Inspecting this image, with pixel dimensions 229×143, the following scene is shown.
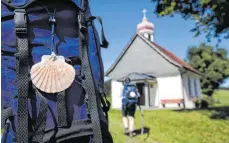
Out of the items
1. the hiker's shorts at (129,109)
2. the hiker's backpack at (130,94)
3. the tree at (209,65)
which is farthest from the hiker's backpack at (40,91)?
the tree at (209,65)

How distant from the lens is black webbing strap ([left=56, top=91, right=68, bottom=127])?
1736 millimetres

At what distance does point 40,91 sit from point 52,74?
0.12m

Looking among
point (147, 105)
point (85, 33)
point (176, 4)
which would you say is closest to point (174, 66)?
point (147, 105)

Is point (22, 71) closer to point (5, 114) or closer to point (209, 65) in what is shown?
point (5, 114)

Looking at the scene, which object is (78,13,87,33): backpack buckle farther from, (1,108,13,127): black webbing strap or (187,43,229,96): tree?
(187,43,229,96): tree

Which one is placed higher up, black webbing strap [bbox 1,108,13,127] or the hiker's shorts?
black webbing strap [bbox 1,108,13,127]

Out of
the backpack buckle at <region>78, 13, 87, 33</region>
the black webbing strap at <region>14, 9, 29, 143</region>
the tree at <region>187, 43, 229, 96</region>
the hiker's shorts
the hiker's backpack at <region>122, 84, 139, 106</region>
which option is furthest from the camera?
the tree at <region>187, 43, 229, 96</region>

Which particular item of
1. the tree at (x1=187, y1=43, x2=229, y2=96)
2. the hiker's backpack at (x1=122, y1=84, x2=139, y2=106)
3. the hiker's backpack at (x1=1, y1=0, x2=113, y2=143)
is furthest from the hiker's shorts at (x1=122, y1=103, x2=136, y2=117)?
the tree at (x1=187, y1=43, x2=229, y2=96)

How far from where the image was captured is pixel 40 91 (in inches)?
68.3

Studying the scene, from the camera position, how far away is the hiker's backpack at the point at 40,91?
1684mm

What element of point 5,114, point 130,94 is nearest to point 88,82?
point 5,114

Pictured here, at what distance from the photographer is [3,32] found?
1736mm

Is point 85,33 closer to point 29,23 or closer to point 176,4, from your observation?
point 29,23

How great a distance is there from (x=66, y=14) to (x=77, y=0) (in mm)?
141
